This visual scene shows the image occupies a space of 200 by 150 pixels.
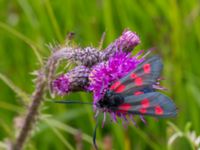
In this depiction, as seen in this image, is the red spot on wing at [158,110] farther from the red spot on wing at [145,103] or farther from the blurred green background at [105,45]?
the blurred green background at [105,45]

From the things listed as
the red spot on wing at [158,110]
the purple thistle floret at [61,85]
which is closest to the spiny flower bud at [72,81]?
the purple thistle floret at [61,85]

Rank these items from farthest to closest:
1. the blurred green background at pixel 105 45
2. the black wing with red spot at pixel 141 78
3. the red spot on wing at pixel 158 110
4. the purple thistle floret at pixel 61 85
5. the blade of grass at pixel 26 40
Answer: the blurred green background at pixel 105 45
the blade of grass at pixel 26 40
the purple thistle floret at pixel 61 85
the black wing with red spot at pixel 141 78
the red spot on wing at pixel 158 110

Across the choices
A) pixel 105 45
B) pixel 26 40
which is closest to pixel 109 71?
pixel 26 40

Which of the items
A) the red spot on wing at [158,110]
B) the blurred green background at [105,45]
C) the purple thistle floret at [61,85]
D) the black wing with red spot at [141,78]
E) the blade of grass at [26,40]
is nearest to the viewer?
the red spot on wing at [158,110]

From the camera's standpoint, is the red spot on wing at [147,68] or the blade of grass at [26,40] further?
the blade of grass at [26,40]

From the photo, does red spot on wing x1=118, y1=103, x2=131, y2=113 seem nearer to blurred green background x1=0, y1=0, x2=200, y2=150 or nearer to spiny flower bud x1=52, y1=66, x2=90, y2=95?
spiny flower bud x1=52, y1=66, x2=90, y2=95

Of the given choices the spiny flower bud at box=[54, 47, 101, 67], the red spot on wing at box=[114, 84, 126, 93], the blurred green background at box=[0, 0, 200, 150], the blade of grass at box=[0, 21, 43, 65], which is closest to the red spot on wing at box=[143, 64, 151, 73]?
the red spot on wing at box=[114, 84, 126, 93]
